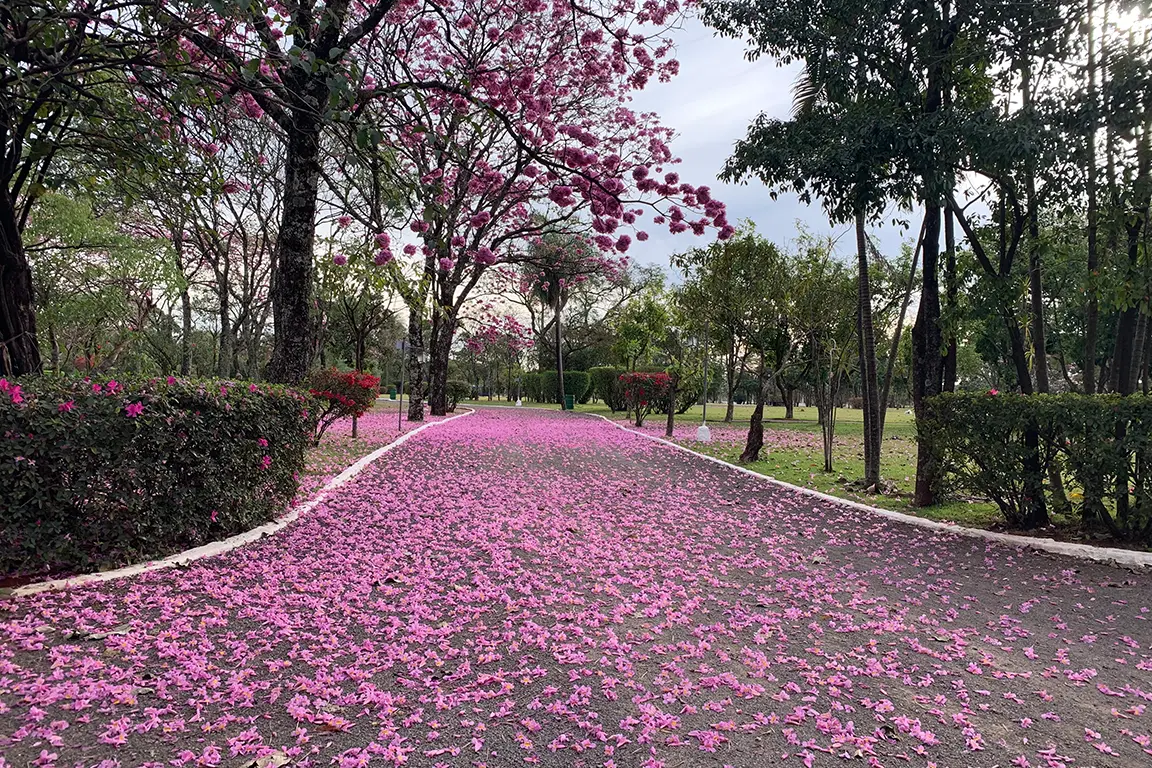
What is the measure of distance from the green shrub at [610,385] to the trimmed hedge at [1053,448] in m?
23.9

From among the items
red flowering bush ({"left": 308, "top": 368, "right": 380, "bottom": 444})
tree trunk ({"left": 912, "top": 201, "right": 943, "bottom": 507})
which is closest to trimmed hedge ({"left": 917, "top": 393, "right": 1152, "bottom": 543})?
tree trunk ({"left": 912, "top": 201, "right": 943, "bottom": 507})

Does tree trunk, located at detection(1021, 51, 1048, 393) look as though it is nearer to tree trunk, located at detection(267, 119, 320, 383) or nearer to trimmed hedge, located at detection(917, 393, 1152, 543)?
trimmed hedge, located at detection(917, 393, 1152, 543)

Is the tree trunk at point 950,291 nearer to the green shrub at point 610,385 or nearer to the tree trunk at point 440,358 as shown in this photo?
the tree trunk at point 440,358

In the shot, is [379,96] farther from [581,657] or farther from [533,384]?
[533,384]

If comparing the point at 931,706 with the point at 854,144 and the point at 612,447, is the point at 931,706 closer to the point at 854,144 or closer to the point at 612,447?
the point at 854,144

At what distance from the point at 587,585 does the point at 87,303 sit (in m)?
16.8

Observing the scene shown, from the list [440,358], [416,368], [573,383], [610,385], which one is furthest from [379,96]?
[573,383]

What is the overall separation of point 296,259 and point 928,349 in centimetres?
800

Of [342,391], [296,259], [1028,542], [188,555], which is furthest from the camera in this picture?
[342,391]

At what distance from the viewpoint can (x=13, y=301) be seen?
→ 693 cm

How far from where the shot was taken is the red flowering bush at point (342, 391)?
447 inches

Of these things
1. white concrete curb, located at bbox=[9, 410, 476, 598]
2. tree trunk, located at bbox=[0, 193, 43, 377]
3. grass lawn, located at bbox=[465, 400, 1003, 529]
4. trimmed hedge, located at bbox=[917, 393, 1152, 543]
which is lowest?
grass lawn, located at bbox=[465, 400, 1003, 529]

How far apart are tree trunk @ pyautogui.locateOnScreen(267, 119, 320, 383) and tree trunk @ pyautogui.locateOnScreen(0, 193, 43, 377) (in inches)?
98.8

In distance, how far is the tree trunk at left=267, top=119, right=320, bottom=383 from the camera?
747 cm
